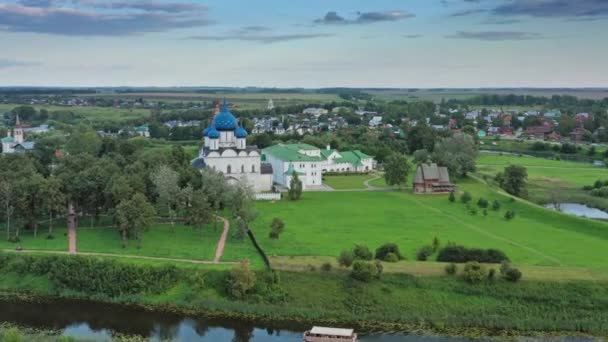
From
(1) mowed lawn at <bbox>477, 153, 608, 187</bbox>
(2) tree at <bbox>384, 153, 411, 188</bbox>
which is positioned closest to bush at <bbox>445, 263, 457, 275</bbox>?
(2) tree at <bbox>384, 153, 411, 188</bbox>

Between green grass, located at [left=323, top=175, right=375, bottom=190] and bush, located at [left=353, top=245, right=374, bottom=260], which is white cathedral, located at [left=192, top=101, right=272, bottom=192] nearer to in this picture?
green grass, located at [left=323, top=175, right=375, bottom=190]

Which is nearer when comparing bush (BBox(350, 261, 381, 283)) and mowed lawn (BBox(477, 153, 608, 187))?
bush (BBox(350, 261, 381, 283))

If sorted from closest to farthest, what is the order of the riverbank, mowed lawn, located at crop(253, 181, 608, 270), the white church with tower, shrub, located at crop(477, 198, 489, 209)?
the riverbank
mowed lawn, located at crop(253, 181, 608, 270)
shrub, located at crop(477, 198, 489, 209)
the white church with tower

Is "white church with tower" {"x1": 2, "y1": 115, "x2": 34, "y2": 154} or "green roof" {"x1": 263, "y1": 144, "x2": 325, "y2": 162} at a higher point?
"green roof" {"x1": 263, "y1": 144, "x2": 325, "y2": 162}

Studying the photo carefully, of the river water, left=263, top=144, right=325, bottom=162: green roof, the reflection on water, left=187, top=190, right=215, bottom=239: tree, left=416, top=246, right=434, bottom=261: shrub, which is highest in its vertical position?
left=263, top=144, right=325, bottom=162: green roof

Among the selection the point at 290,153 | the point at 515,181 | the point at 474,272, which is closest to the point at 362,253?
the point at 474,272

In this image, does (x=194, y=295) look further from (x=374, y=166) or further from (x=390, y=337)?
(x=374, y=166)
